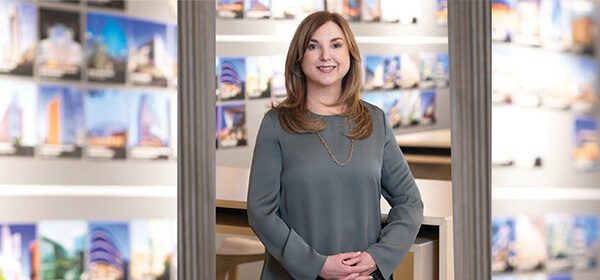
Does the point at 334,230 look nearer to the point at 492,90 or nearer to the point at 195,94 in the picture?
the point at 195,94

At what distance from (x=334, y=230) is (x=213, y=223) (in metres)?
0.39

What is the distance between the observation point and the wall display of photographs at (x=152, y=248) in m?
1.81

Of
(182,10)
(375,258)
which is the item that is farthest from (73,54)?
(375,258)

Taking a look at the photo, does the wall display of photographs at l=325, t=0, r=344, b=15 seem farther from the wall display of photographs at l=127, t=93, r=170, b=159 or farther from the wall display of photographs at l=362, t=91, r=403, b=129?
the wall display of photographs at l=127, t=93, r=170, b=159

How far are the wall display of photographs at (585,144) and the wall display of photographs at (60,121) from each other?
4.68 ft

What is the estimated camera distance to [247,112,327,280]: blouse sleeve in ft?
4.87

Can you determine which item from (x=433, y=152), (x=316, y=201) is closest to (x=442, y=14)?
(x=433, y=152)

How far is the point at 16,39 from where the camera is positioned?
5.60 ft

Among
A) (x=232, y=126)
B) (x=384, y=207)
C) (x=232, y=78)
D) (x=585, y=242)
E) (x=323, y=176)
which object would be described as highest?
(x=232, y=78)

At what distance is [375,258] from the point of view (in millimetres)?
1509

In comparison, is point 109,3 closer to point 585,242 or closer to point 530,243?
point 530,243

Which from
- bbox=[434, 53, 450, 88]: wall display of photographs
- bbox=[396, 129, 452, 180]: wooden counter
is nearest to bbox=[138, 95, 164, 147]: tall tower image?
bbox=[396, 129, 452, 180]: wooden counter

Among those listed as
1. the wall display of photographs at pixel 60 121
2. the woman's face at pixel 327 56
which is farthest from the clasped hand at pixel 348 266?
the wall display of photographs at pixel 60 121

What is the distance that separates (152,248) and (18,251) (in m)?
0.34
